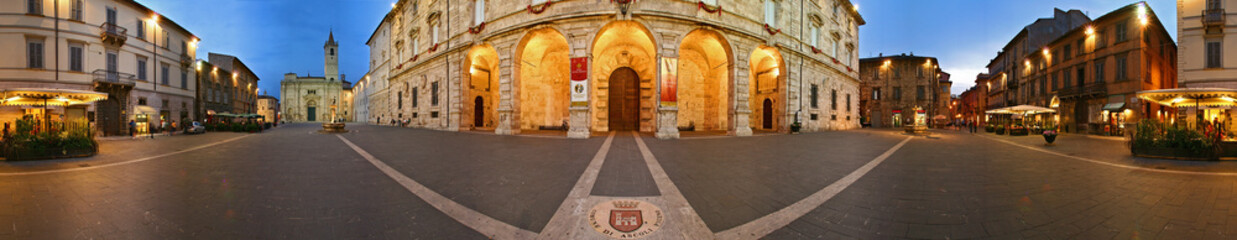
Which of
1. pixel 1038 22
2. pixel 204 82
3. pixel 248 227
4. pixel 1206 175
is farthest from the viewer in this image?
pixel 1038 22

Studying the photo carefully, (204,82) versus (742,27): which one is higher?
(742,27)

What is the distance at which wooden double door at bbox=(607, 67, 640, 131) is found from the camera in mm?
20172

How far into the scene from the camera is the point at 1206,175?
579cm

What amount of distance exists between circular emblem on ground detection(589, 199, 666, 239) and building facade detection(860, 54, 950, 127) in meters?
44.8

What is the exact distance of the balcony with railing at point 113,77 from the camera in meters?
18.3

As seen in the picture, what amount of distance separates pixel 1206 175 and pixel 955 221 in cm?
687

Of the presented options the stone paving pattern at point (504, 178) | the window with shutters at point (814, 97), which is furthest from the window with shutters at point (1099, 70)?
the stone paving pattern at point (504, 178)

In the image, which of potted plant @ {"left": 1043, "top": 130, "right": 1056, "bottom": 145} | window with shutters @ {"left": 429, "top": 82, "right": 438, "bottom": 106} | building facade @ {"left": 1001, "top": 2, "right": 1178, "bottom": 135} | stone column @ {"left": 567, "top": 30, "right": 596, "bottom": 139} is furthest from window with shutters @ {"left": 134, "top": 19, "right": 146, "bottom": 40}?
building facade @ {"left": 1001, "top": 2, "right": 1178, "bottom": 135}

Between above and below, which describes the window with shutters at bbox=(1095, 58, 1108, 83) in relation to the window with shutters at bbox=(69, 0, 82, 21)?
below

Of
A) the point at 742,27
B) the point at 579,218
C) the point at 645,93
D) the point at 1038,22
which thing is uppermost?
the point at 1038,22

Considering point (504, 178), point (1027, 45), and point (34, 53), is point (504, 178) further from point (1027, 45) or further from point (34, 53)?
point (1027, 45)

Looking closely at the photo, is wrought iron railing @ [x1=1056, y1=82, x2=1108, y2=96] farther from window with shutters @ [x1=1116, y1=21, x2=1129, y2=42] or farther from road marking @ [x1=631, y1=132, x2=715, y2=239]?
road marking @ [x1=631, y1=132, x2=715, y2=239]

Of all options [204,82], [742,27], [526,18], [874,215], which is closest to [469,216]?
[874,215]

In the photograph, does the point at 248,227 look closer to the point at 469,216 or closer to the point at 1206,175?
the point at 469,216
